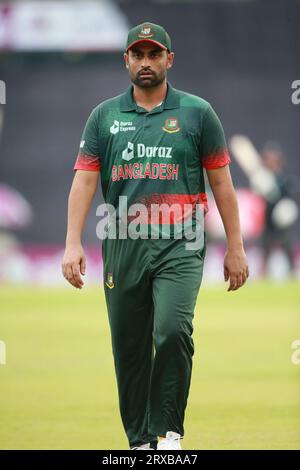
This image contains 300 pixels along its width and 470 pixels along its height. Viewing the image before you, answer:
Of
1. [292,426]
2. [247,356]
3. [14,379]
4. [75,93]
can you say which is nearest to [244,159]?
[75,93]

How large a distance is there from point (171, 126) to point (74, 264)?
954 mm

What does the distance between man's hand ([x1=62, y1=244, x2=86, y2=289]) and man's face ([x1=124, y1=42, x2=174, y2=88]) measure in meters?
1.01

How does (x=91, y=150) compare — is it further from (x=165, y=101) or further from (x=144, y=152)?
(x=165, y=101)

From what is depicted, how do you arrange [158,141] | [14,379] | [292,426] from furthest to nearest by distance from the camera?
[14,379], [292,426], [158,141]

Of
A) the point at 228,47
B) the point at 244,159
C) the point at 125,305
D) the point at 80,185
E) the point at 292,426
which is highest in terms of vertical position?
the point at 228,47

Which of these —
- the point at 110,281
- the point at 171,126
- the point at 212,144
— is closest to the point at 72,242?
the point at 110,281

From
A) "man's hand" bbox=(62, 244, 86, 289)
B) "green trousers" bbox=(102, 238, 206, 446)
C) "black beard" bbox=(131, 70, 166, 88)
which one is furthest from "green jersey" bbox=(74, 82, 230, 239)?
"man's hand" bbox=(62, 244, 86, 289)

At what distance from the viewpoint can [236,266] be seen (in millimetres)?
7062

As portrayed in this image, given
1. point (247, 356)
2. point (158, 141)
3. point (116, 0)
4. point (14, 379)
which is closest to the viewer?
point (158, 141)

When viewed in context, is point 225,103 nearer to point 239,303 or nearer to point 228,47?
point 228,47

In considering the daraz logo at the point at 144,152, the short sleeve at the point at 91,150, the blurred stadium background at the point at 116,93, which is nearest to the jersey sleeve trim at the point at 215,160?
the daraz logo at the point at 144,152
